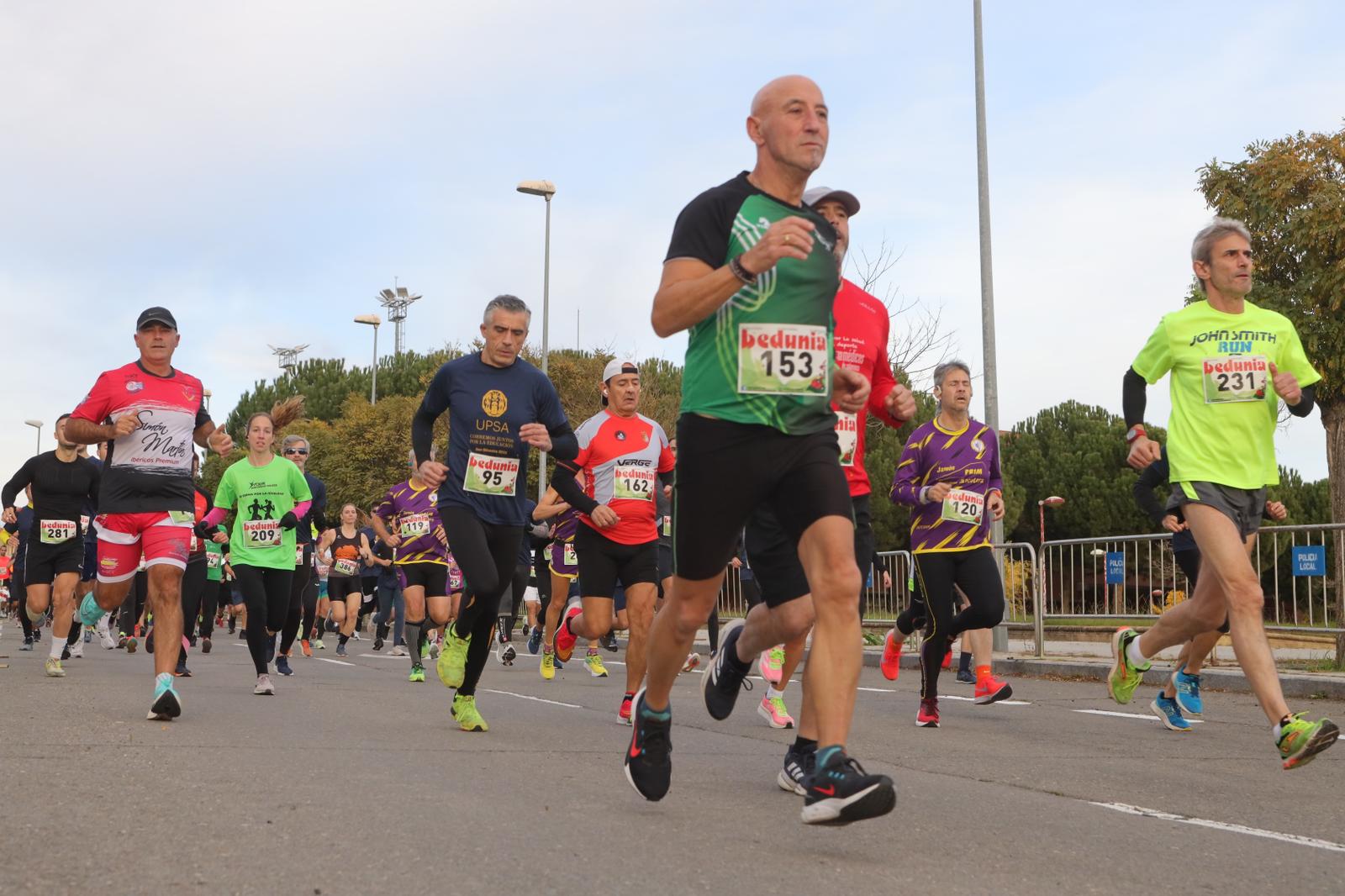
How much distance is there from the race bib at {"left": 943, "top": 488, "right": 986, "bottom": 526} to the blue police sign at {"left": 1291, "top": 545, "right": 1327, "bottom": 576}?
17.1ft

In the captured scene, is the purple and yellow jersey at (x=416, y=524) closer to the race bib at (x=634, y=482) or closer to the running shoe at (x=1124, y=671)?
the race bib at (x=634, y=482)

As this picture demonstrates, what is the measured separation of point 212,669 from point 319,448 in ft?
157

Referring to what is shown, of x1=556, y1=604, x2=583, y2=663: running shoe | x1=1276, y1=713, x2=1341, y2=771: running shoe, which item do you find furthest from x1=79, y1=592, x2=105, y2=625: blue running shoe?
x1=1276, y1=713, x2=1341, y2=771: running shoe

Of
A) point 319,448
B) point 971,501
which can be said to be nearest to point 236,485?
point 971,501

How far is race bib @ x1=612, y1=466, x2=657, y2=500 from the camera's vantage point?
368 inches

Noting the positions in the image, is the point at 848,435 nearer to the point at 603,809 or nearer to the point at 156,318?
the point at 603,809

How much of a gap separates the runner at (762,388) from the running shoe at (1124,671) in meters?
4.26

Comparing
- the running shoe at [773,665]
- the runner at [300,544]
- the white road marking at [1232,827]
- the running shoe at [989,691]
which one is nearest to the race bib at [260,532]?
the runner at [300,544]

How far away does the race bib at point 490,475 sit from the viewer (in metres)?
7.76

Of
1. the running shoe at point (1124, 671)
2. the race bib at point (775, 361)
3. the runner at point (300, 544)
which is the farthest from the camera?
the runner at point (300, 544)

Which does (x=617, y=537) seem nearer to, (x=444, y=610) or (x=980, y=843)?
(x=444, y=610)

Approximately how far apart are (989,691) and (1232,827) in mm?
4069

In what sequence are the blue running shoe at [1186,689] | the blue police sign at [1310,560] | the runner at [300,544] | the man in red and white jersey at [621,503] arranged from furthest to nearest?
the blue police sign at [1310,560], the runner at [300,544], the man in red and white jersey at [621,503], the blue running shoe at [1186,689]

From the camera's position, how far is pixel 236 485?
11.2 m
